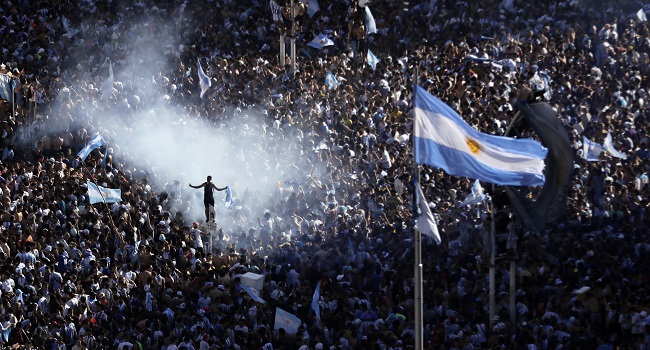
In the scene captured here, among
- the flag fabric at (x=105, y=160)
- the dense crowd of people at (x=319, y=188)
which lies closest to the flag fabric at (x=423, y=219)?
the dense crowd of people at (x=319, y=188)

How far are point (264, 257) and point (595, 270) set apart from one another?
7.09 meters

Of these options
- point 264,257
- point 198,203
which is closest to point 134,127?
point 198,203

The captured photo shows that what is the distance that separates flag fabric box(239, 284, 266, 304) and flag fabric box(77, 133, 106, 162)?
672 cm

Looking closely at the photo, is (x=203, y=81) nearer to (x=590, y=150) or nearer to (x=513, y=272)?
(x=590, y=150)

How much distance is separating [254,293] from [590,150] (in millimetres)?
10051

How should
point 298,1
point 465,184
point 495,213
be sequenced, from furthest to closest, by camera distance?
point 298,1 < point 465,184 < point 495,213

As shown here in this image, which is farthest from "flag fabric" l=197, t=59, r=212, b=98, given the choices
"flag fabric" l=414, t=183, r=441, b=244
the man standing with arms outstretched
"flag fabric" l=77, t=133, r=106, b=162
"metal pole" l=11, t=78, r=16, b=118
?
"flag fabric" l=414, t=183, r=441, b=244

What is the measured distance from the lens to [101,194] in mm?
34656

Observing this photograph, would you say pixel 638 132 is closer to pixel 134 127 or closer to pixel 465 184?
pixel 465 184

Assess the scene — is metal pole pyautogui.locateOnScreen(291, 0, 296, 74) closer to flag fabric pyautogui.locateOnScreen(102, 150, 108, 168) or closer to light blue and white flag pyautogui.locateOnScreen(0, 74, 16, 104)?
flag fabric pyautogui.locateOnScreen(102, 150, 108, 168)

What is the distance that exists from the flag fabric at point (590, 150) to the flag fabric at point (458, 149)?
41.1ft


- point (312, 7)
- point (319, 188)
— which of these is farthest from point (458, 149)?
point (312, 7)

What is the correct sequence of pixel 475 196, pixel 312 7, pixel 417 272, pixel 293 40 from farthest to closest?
pixel 312 7 < pixel 293 40 < pixel 475 196 < pixel 417 272

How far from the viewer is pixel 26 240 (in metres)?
32.3
